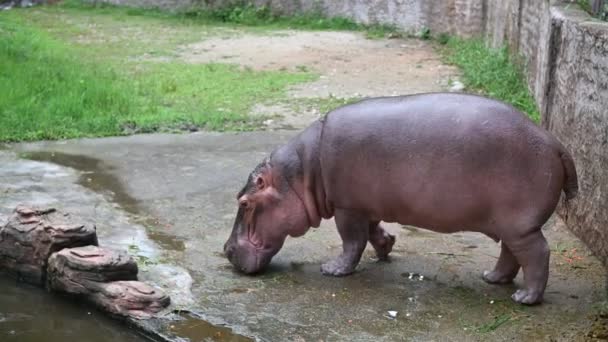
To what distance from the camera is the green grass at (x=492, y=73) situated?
8655 mm

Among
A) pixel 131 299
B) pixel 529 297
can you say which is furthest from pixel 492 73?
pixel 131 299

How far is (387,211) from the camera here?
4.70 meters

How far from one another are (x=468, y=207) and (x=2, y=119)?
16.7ft

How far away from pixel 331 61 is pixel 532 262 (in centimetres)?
817

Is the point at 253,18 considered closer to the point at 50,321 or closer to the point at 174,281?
the point at 174,281

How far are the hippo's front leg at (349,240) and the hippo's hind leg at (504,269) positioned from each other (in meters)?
0.68

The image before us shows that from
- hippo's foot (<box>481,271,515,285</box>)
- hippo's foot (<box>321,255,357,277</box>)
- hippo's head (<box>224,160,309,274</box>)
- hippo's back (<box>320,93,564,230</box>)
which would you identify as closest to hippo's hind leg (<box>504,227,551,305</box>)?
hippo's back (<box>320,93,564,230</box>)

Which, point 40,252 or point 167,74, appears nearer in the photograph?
point 40,252

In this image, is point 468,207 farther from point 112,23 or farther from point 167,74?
point 112,23

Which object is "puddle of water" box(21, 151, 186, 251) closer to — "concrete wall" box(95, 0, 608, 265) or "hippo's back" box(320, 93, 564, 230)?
"hippo's back" box(320, 93, 564, 230)

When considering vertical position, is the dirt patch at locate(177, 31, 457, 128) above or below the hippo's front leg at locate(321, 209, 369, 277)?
below

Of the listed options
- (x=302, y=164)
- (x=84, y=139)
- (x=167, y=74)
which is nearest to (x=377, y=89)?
(x=167, y=74)

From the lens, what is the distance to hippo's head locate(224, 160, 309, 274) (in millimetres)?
4922

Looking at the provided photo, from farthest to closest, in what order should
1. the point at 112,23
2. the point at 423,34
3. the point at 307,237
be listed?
the point at 112,23, the point at 423,34, the point at 307,237
